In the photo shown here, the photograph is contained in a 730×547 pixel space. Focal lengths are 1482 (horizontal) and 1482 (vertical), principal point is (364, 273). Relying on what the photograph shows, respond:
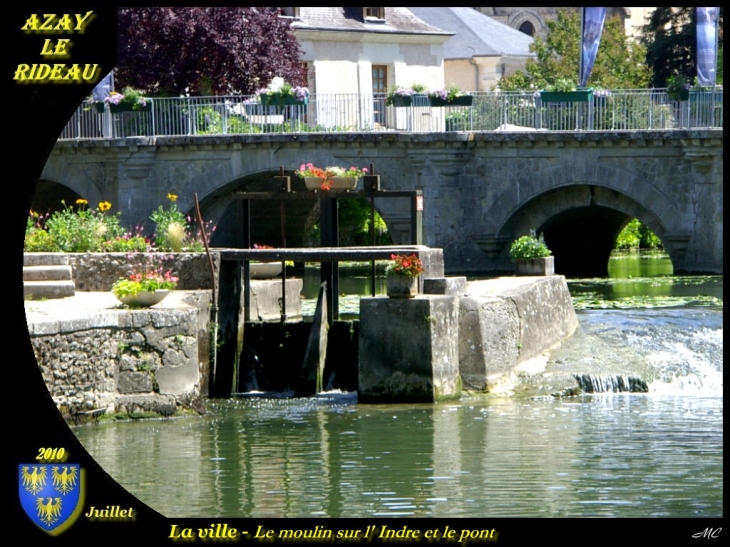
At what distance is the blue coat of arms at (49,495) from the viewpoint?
19.1 feet

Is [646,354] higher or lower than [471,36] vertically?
lower

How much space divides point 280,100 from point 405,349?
678 inches

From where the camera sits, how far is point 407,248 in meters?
15.5

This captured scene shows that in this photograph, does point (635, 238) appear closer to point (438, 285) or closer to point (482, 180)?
point (482, 180)

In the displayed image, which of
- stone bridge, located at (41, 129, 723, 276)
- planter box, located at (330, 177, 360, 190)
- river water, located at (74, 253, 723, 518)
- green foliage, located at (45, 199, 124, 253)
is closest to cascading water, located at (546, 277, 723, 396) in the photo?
river water, located at (74, 253, 723, 518)

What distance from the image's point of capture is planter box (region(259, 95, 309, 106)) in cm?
3038

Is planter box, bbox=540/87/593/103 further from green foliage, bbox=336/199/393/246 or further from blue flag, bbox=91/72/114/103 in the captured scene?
green foliage, bbox=336/199/393/246

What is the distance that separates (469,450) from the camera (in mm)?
11781

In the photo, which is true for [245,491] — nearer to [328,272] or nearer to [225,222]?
[328,272]

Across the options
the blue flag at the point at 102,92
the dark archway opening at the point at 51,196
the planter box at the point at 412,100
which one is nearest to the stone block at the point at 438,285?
the planter box at the point at 412,100

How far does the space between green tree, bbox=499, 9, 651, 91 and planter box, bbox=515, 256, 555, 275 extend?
25028 millimetres

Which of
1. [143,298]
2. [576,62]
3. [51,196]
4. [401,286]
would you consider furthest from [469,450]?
[576,62]

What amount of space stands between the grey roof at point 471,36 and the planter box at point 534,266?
113ft
